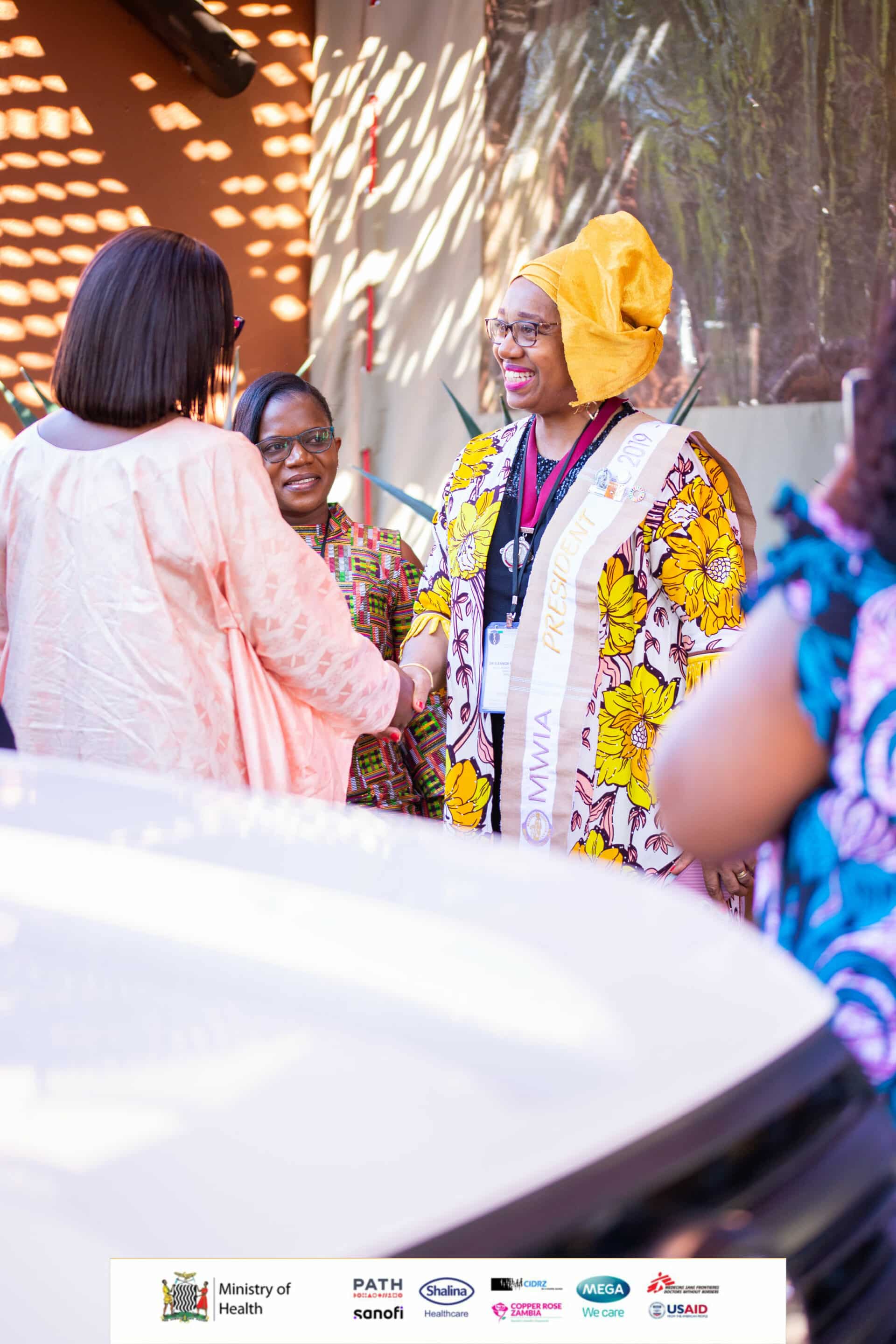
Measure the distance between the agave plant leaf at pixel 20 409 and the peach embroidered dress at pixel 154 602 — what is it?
2589 millimetres

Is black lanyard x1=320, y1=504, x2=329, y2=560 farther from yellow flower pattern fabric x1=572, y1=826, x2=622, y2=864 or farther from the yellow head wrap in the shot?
yellow flower pattern fabric x1=572, y1=826, x2=622, y2=864

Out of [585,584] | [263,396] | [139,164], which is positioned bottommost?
[585,584]

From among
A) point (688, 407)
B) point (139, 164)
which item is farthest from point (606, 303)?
point (139, 164)

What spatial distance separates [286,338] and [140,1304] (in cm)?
572

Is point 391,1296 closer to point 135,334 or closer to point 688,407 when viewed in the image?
point 135,334

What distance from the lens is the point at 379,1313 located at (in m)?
0.66

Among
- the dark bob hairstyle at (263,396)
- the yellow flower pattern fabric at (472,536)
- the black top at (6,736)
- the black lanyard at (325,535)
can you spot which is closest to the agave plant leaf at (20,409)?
the dark bob hairstyle at (263,396)

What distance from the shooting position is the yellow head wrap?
2541 mm

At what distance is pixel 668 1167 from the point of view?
70 centimetres

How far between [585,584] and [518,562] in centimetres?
17

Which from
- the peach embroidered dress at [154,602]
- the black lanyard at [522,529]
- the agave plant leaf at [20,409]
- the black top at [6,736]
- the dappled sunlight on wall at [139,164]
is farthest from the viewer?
the dappled sunlight on wall at [139,164]

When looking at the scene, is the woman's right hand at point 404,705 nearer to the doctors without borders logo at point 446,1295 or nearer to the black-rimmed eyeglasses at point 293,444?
the black-rimmed eyeglasses at point 293,444

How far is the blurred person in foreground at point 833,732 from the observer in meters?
0.91

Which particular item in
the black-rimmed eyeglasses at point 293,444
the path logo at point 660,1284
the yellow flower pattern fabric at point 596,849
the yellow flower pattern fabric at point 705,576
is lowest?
the yellow flower pattern fabric at point 596,849
